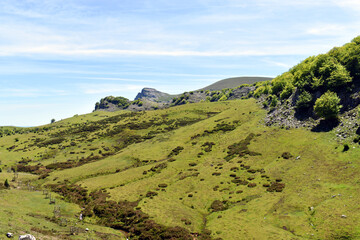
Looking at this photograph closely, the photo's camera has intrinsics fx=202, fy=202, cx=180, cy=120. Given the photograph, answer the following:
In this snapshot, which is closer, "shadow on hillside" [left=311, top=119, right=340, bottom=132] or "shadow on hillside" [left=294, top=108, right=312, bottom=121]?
"shadow on hillside" [left=311, top=119, right=340, bottom=132]

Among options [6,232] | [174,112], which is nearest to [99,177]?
[6,232]

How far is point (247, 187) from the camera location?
184ft

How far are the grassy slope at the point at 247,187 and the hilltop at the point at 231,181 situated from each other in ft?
0.87

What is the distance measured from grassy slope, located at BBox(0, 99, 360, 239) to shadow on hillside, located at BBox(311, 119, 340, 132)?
8.46 ft

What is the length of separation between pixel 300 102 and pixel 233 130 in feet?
106

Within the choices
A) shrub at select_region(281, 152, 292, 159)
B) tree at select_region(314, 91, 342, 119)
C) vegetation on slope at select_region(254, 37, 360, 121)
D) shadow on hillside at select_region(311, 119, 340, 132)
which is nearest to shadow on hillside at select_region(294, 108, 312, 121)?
vegetation on slope at select_region(254, 37, 360, 121)

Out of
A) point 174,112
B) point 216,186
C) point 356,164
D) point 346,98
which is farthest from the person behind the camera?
point 174,112

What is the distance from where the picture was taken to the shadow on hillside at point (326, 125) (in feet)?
219

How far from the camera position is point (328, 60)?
80625 mm

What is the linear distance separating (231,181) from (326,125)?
39237mm

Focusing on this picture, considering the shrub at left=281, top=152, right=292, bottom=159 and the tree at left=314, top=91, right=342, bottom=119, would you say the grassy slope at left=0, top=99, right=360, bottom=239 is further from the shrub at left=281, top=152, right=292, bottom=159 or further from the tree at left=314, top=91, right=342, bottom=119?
the tree at left=314, top=91, right=342, bottom=119

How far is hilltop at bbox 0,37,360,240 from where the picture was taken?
39.6 m

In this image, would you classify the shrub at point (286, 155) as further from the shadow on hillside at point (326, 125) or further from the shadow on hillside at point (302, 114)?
the shadow on hillside at point (302, 114)

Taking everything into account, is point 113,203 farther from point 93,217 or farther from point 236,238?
point 236,238
